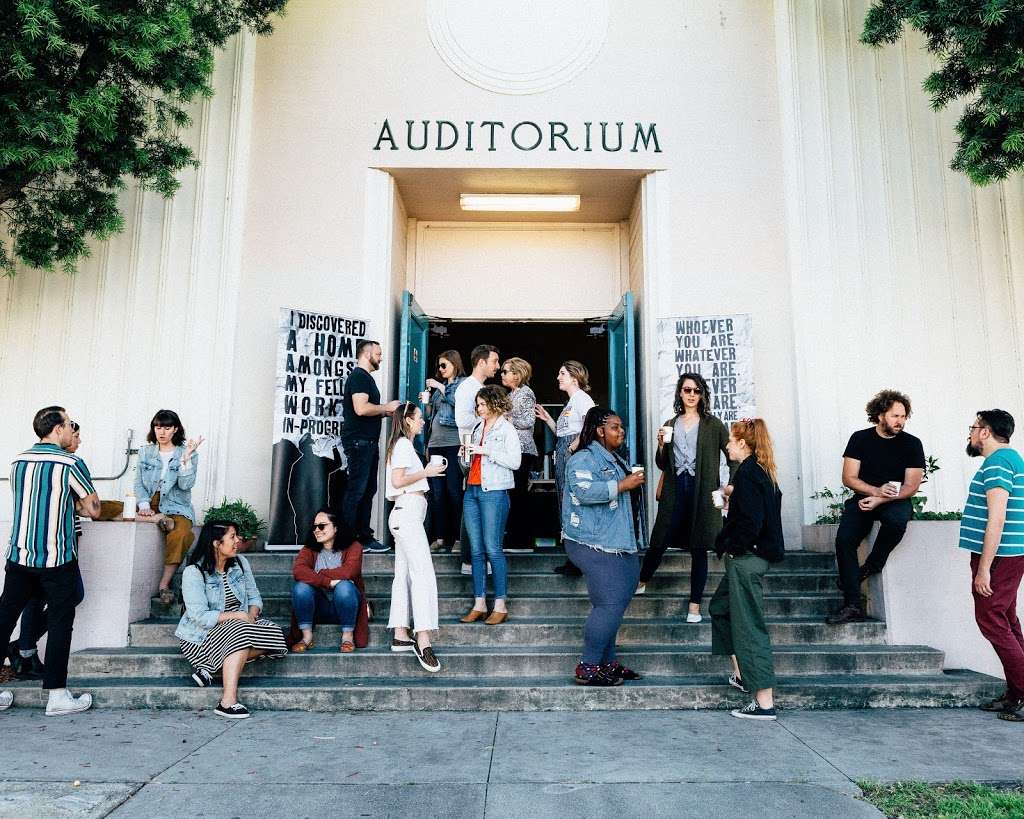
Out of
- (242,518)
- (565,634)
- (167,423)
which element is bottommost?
(565,634)

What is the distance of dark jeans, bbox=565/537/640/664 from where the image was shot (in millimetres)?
5004

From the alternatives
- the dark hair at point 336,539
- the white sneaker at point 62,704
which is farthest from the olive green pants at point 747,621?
the white sneaker at point 62,704

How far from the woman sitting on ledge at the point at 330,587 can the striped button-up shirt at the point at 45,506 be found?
4.77 ft

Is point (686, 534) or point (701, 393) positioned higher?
point (701, 393)

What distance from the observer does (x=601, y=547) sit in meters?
5.03

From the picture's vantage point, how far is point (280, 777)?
12.4ft

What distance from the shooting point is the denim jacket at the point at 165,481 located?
6.37 metres

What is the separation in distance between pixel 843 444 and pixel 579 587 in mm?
3288

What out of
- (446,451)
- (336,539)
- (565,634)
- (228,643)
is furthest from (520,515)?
(228,643)

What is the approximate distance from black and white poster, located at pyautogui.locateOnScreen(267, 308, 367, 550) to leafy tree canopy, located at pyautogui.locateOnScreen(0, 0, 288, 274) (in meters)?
1.78

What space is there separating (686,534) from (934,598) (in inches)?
71.6

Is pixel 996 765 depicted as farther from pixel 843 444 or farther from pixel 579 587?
pixel 843 444

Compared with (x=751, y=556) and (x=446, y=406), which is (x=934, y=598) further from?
(x=446, y=406)

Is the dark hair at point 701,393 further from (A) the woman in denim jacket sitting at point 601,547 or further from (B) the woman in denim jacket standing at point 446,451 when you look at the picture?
(B) the woman in denim jacket standing at point 446,451
